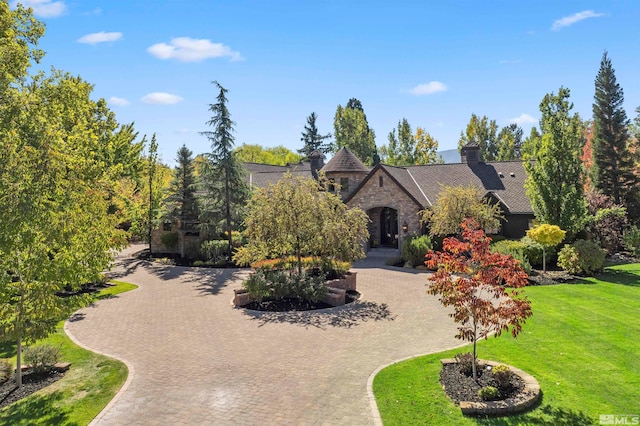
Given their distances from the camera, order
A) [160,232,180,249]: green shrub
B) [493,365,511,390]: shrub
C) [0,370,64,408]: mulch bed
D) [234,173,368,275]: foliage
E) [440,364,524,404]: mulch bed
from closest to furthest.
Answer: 1. [440,364,524,404]: mulch bed
2. [493,365,511,390]: shrub
3. [0,370,64,408]: mulch bed
4. [234,173,368,275]: foliage
5. [160,232,180,249]: green shrub

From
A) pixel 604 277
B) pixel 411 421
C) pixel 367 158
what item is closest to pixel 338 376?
pixel 411 421

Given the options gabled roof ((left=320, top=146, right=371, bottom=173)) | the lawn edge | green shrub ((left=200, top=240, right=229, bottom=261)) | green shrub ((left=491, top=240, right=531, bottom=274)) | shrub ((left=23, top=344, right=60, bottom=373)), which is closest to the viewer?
the lawn edge

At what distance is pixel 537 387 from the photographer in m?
9.14

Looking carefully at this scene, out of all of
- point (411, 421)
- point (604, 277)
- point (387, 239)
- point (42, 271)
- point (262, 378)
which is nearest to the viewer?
point (411, 421)

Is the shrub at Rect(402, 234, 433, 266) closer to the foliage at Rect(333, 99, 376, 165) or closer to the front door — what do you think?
the front door

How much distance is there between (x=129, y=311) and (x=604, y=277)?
24.3m

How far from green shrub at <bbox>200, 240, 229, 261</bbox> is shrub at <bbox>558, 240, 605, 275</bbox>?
22472mm

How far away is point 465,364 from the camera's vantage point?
403 inches

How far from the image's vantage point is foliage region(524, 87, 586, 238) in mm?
24328

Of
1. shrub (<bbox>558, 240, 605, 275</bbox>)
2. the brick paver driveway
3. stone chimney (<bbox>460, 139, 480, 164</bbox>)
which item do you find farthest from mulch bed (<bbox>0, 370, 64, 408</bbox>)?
stone chimney (<bbox>460, 139, 480, 164</bbox>)

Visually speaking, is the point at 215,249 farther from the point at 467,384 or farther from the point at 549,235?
the point at 467,384

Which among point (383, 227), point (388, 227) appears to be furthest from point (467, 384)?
point (383, 227)

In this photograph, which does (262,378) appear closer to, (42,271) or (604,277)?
(42,271)

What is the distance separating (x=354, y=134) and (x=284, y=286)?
6348 cm
